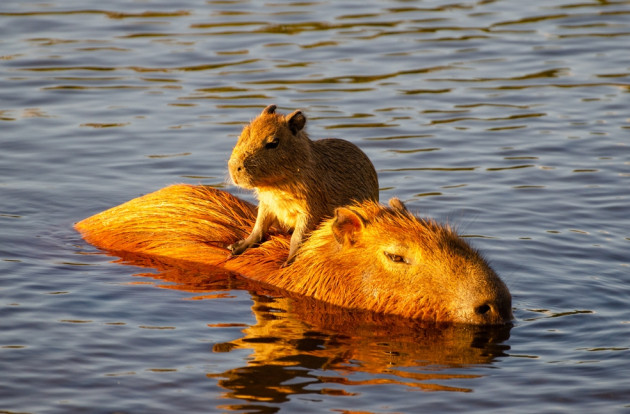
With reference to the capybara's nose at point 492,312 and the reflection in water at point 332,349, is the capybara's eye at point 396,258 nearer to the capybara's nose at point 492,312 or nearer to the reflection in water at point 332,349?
the reflection in water at point 332,349

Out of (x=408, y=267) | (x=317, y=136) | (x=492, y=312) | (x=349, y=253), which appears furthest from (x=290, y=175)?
(x=317, y=136)

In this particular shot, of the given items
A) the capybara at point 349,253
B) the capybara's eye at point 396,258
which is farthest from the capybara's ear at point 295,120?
A: the capybara's eye at point 396,258

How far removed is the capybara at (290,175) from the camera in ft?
28.7

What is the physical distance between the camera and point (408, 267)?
8.46m

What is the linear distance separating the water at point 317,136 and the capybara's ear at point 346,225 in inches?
22.8

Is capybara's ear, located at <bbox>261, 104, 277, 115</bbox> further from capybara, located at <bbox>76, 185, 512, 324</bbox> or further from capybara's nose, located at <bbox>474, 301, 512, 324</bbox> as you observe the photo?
capybara's nose, located at <bbox>474, 301, 512, 324</bbox>

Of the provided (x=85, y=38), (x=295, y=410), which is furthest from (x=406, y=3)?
(x=295, y=410)

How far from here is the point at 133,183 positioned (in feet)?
39.0

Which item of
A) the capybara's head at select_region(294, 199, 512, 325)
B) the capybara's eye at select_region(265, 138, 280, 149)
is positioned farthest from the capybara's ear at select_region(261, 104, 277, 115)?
the capybara's head at select_region(294, 199, 512, 325)

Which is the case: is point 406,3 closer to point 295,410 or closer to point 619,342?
point 619,342

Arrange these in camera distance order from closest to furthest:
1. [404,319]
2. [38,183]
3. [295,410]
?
1. [295,410]
2. [404,319]
3. [38,183]

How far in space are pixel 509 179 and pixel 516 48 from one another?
4.73 metres

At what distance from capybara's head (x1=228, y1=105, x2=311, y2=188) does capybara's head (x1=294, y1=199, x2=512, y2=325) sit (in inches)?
21.2

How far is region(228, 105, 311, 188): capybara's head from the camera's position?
8672 millimetres
